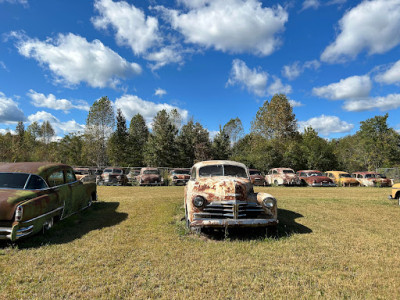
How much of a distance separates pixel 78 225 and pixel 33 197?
5.37 feet

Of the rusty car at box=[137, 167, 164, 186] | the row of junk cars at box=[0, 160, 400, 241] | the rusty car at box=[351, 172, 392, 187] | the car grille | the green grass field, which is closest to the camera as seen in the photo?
the green grass field

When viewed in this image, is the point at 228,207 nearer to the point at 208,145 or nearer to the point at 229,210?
the point at 229,210

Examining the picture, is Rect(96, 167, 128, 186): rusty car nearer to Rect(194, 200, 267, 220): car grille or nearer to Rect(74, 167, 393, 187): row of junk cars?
Rect(74, 167, 393, 187): row of junk cars

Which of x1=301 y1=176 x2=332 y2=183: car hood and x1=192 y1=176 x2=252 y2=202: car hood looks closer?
x1=192 y1=176 x2=252 y2=202: car hood

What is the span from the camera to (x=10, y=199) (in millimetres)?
4734

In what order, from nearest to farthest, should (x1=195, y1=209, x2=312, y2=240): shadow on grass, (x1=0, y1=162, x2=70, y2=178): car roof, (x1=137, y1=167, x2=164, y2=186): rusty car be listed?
(x1=195, y1=209, x2=312, y2=240): shadow on grass, (x1=0, y1=162, x2=70, y2=178): car roof, (x1=137, y1=167, x2=164, y2=186): rusty car

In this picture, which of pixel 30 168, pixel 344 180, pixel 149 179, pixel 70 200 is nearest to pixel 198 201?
pixel 70 200

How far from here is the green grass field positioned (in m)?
3.07

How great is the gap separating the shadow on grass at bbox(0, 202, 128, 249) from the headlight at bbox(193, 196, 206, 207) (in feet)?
8.88

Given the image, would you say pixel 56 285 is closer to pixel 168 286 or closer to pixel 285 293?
pixel 168 286

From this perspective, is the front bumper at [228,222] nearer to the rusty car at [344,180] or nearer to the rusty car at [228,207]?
the rusty car at [228,207]

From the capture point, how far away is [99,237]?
17.4 ft

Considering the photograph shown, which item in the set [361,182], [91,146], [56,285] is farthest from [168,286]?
[91,146]

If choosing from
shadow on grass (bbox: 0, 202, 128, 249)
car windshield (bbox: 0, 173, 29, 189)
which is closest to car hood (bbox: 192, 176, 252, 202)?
shadow on grass (bbox: 0, 202, 128, 249)
